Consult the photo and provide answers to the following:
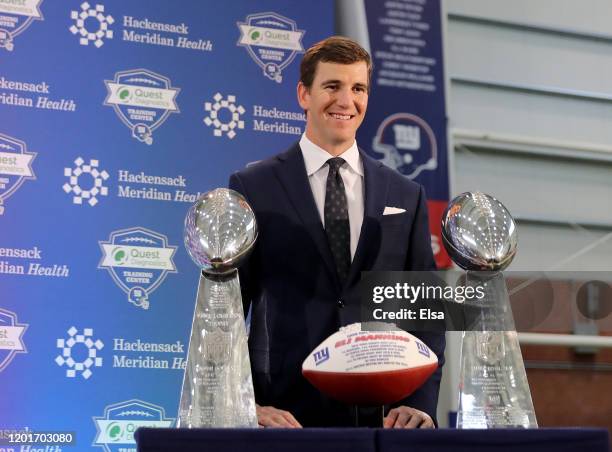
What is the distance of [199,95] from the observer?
4.36 meters

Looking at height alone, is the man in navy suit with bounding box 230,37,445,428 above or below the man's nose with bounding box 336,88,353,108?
below

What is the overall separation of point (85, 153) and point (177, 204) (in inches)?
18.6

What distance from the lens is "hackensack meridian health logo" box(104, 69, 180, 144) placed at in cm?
420

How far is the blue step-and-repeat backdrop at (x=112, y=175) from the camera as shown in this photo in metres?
3.93

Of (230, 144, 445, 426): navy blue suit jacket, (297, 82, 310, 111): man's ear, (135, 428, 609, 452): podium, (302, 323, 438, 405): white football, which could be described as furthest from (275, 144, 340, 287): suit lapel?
(135, 428, 609, 452): podium

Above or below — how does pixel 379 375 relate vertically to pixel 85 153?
below

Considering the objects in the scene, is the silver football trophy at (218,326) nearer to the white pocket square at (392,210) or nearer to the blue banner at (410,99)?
the white pocket square at (392,210)

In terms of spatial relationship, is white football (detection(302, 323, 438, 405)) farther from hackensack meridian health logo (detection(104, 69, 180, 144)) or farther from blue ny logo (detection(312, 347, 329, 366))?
hackensack meridian health logo (detection(104, 69, 180, 144))

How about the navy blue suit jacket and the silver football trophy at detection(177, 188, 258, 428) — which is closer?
the silver football trophy at detection(177, 188, 258, 428)

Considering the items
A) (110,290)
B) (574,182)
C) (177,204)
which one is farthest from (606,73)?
(110,290)

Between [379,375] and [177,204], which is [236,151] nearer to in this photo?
[177,204]

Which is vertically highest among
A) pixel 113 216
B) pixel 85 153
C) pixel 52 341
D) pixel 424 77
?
pixel 424 77

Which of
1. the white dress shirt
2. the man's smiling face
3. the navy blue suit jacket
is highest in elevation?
the man's smiling face

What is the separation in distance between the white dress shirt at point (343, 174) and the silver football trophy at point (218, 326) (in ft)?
2.00
